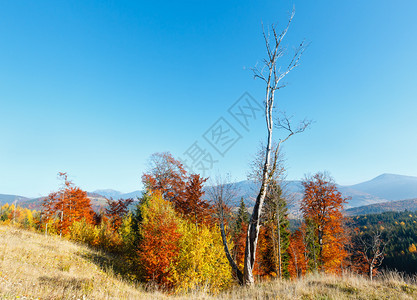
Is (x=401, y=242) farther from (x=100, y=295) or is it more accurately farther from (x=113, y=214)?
(x=100, y=295)

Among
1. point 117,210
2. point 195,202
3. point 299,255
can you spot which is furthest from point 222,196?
point 117,210

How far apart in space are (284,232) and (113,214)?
3226 cm

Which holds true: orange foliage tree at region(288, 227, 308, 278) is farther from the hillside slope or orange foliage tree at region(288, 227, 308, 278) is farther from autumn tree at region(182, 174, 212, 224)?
the hillside slope

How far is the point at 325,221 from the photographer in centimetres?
2128

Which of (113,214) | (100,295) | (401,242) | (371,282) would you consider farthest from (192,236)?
(401,242)

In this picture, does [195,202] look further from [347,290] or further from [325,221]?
[347,290]

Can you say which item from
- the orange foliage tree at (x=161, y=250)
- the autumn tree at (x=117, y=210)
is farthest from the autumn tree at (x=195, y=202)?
the autumn tree at (x=117, y=210)

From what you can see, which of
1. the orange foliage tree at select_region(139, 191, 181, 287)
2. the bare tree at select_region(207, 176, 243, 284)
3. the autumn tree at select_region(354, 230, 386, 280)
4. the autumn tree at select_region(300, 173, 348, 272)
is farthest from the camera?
the autumn tree at select_region(354, 230, 386, 280)

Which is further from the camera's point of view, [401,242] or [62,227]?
[401,242]

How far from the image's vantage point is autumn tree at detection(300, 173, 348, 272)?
2088 centimetres

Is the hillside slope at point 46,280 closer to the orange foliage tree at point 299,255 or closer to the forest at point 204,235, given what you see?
the forest at point 204,235

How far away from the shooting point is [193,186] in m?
25.2

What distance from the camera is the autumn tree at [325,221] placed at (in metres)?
20.9

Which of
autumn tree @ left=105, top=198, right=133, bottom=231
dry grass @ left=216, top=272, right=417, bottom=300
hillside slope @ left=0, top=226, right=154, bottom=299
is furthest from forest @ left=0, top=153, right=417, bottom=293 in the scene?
autumn tree @ left=105, top=198, right=133, bottom=231
